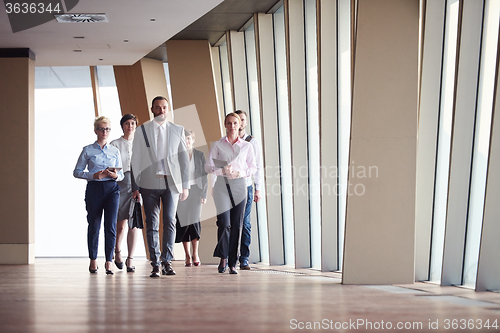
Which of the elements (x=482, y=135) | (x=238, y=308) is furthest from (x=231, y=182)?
(x=238, y=308)

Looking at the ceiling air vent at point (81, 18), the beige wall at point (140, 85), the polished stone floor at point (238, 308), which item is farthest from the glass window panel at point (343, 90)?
the beige wall at point (140, 85)

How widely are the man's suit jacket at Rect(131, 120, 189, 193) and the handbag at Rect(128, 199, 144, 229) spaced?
829 mm

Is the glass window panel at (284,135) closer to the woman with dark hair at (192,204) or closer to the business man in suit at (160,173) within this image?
the woman with dark hair at (192,204)

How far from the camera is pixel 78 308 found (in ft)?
9.27

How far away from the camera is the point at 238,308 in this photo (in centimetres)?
277

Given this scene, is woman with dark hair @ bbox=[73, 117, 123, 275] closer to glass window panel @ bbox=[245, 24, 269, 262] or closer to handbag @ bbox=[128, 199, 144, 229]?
handbag @ bbox=[128, 199, 144, 229]

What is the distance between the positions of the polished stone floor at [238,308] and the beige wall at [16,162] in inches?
173

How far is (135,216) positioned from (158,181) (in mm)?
1067

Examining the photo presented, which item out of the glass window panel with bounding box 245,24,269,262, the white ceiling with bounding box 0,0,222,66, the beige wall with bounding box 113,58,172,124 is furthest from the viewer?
the beige wall with bounding box 113,58,172,124

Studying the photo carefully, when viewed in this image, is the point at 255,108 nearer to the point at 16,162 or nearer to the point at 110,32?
the point at 110,32

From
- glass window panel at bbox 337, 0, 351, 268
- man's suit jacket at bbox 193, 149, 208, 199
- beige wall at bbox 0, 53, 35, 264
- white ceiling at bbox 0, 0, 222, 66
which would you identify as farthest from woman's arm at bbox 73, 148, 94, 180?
beige wall at bbox 0, 53, 35, 264

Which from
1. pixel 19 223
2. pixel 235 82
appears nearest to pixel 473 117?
pixel 235 82

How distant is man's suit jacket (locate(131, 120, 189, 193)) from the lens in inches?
191

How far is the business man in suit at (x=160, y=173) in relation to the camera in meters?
4.84
